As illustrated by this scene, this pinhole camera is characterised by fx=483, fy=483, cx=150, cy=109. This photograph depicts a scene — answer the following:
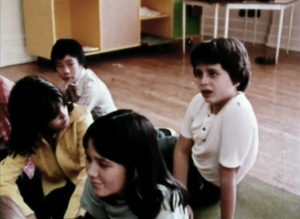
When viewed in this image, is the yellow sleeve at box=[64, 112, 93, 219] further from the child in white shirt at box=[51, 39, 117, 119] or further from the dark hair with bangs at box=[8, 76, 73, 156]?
the child in white shirt at box=[51, 39, 117, 119]

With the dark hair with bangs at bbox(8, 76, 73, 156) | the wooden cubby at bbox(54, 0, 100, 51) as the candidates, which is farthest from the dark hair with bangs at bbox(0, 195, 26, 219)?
the wooden cubby at bbox(54, 0, 100, 51)

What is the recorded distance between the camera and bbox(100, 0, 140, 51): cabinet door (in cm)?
359

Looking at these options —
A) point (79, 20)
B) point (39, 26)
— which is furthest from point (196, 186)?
point (79, 20)

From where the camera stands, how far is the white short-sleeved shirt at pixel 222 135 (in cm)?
140

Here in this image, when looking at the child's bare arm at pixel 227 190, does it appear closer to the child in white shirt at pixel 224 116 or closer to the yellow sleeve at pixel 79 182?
the child in white shirt at pixel 224 116

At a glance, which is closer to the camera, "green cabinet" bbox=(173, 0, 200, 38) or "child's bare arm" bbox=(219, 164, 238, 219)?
"child's bare arm" bbox=(219, 164, 238, 219)

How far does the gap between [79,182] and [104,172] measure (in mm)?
498

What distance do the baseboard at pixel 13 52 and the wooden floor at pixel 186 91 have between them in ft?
0.28

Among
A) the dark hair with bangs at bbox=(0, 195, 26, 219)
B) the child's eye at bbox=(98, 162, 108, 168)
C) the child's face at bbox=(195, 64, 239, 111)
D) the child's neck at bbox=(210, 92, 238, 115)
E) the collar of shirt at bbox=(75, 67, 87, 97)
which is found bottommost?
the collar of shirt at bbox=(75, 67, 87, 97)

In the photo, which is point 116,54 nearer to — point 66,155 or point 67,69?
point 67,69

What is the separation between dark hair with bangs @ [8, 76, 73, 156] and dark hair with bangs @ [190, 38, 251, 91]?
433mm

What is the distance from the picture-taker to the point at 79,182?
4.85ft

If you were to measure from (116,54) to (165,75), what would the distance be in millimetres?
727

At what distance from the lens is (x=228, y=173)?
1.42 meters
